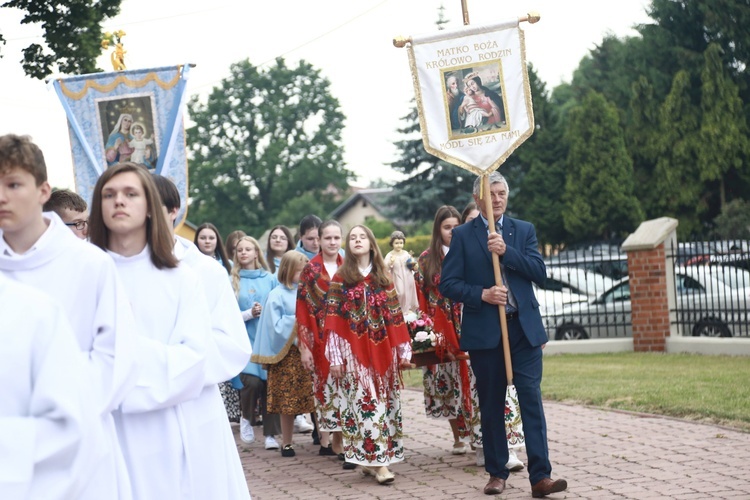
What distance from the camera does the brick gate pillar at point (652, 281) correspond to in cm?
1806

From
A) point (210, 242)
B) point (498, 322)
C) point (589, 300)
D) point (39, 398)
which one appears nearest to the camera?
point (39, 398)

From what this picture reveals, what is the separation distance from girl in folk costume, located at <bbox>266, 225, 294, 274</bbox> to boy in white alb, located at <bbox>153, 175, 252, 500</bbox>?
7.28 metres

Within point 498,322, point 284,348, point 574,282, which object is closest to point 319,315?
point 284,348

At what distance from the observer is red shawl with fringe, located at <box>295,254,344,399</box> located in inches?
377

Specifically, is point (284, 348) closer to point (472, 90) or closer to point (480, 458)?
point (480, 458)

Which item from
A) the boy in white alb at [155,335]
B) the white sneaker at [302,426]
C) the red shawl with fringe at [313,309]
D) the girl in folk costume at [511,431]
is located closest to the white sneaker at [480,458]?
the girl in folk costume at [511,431]

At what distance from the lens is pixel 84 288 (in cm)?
367

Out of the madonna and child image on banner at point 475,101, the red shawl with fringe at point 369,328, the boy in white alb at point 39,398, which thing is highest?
the madonna and child image on banner at point 475,101

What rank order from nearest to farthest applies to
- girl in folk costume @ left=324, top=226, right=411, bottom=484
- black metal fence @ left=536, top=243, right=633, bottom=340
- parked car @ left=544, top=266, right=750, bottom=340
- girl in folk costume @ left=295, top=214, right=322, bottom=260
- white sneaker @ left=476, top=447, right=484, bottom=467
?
girl in folk costume @ left=324, top=226, right=411, bottom=484 → white sneaker @ left=476, top=447, right=484, bottom=467 → girl in folk costume @ left=295, top=214, right=322, bottom=260 → parked car @ left=544, top=266, right=750, bottom=340 → black metal fence @ left=536, top=243, right=633, bottom=340

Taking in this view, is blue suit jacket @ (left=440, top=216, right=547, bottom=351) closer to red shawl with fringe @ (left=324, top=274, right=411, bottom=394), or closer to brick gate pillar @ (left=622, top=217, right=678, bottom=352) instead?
red shawl with fringe @ (left=324, top=274, right=411, bottom=394)

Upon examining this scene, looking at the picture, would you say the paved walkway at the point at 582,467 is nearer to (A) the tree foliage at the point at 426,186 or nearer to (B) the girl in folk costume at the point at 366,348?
(B) the girl in folk costume at the point at 366,348

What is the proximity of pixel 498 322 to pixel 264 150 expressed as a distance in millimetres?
66970

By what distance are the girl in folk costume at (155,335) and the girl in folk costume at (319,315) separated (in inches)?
198

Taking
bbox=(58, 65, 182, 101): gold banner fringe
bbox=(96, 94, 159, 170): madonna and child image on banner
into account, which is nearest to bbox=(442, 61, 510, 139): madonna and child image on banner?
bbox=(96, 94, 159, 170): madonna and child image on banner
